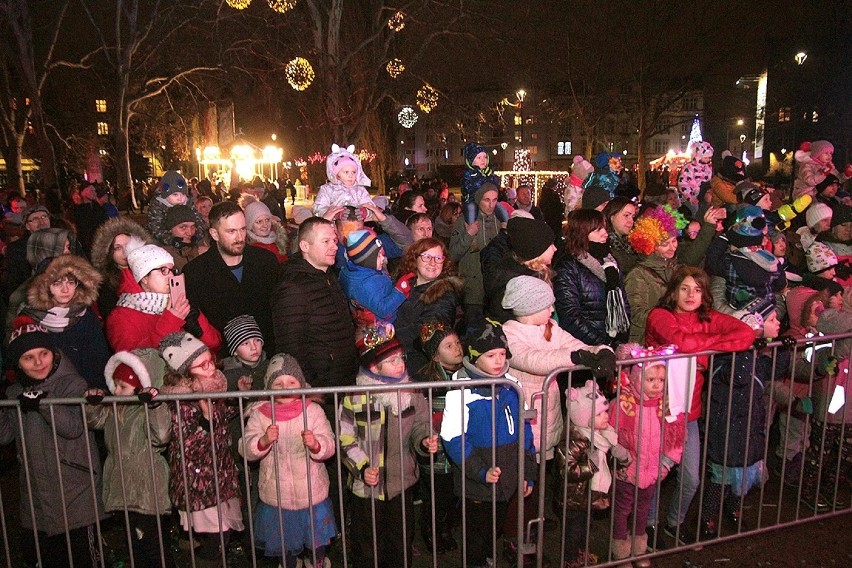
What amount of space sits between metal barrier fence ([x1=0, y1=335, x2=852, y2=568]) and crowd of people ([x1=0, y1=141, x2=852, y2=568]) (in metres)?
0.02

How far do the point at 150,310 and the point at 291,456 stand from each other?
1.55 meters

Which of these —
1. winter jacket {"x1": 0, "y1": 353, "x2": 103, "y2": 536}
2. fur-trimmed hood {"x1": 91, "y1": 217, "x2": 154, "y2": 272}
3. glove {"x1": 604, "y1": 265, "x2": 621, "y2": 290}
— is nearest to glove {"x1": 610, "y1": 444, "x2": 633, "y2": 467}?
glove {"x1": 604, "y1": 265, "x2": 621, "y2": 290}

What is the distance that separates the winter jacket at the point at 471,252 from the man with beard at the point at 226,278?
89.3 inches

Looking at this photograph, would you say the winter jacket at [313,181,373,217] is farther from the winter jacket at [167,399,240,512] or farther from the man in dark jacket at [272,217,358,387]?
the winter jacket at [167,399,240,512]

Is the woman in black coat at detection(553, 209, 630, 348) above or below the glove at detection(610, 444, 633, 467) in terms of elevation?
above

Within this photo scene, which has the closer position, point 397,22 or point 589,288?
point 589,288

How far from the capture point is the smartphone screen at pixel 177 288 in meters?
4.85

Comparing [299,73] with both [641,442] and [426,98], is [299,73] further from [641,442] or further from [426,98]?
[641,442]

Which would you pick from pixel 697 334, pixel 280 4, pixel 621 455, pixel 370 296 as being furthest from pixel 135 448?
pixel 280 4

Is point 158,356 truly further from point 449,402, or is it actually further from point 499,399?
point 499,399

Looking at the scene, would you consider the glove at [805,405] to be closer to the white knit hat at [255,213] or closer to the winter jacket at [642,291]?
the winter jacket at [642,291]

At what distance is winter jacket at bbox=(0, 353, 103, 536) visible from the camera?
3.95 metres

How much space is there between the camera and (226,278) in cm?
523

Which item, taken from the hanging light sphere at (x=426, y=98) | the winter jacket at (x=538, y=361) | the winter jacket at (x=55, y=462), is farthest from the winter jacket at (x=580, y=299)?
the hanging light sphere at (x=426, y=98)
